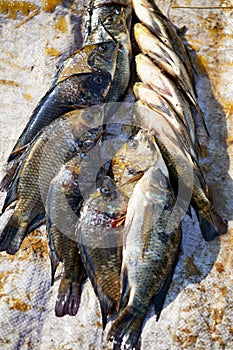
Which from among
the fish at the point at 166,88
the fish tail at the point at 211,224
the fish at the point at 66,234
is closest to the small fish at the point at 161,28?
the fish at the point at 166,88

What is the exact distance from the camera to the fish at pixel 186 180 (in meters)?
3.09

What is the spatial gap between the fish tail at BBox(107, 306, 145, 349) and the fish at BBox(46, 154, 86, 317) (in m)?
0.35

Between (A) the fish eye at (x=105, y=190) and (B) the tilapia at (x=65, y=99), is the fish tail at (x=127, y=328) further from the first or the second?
(B) the tilapia at (x=65, y=99)

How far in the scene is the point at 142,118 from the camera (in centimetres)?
352

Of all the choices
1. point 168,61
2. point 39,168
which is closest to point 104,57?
point 168,61

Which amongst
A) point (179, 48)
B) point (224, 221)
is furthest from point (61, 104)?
point (224, 221)

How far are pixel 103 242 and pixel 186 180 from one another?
0.76 meters

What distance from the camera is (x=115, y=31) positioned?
3947 mm

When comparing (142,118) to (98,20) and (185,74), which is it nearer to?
(185,74)

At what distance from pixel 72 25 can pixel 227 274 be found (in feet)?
9.12

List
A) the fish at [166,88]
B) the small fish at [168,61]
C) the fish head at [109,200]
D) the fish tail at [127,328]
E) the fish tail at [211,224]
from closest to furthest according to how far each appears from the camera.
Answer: the fish tail at [127,328], the fish head at [109,200], the fish tail at [211,224], the fish at [166,88], the small fish at [168,61]

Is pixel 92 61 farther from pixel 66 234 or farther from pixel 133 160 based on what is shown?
pixel 66 234

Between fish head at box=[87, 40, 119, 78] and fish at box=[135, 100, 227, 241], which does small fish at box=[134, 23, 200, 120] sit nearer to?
fish head at box=[87, 40, 119, 78]

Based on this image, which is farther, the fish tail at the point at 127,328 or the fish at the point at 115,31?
the fish at the point at 115,31
